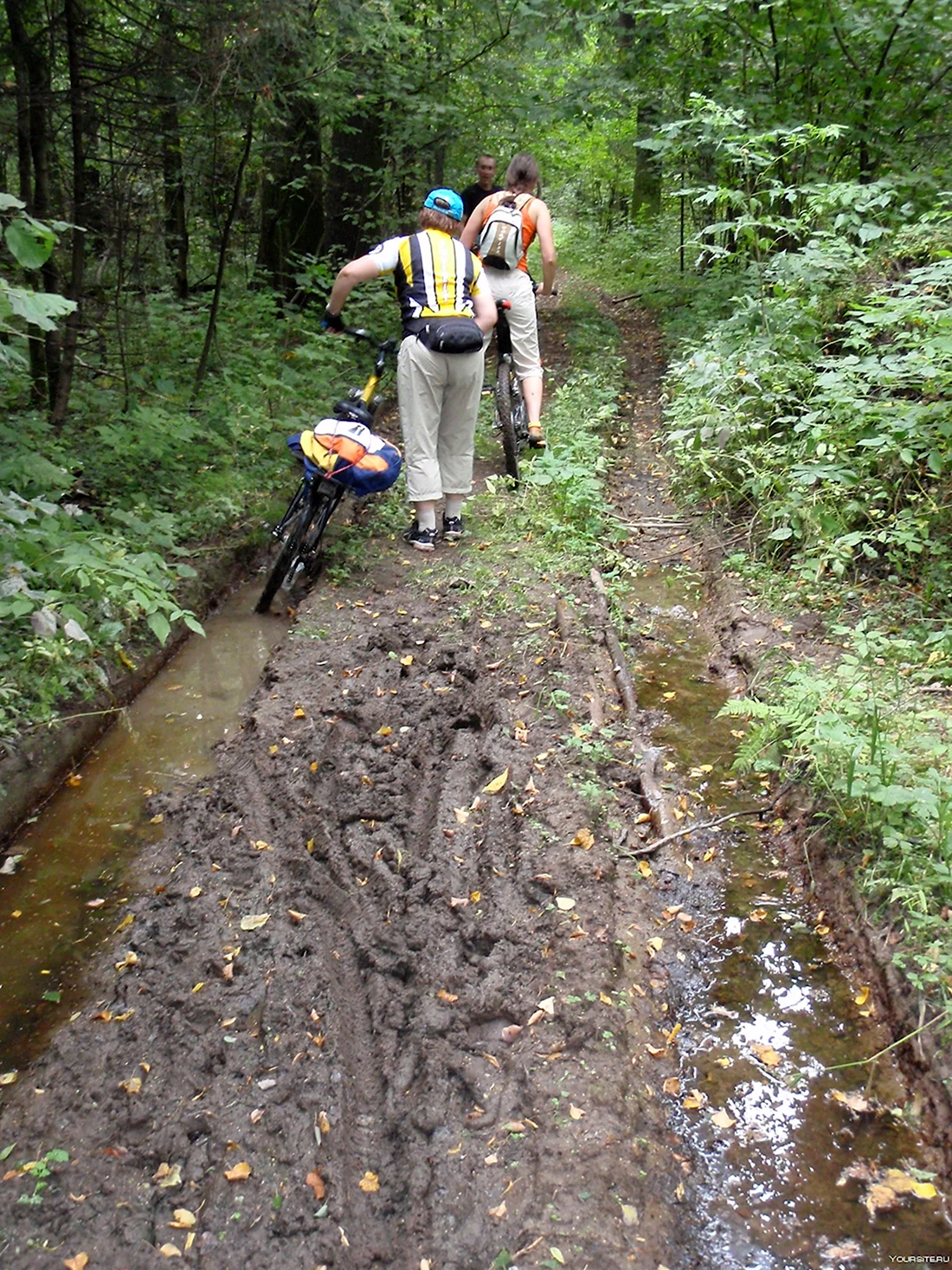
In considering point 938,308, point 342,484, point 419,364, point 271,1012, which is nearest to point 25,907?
point 271,1012

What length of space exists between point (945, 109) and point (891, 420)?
6063mm

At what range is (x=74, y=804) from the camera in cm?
430

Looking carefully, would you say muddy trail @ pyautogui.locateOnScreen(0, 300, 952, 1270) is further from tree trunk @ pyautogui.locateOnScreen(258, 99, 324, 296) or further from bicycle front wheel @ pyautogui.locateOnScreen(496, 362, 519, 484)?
tree trunk @ pyautogui.locateOnScreen(258, 99, 324, 296)

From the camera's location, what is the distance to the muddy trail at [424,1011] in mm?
2393

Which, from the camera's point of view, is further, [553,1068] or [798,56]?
[798,56]

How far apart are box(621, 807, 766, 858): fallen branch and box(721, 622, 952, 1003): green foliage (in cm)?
21

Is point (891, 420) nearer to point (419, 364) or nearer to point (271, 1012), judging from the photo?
point (419, 364)

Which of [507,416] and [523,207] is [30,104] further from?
[507,416]

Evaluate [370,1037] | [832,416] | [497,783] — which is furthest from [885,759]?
[832,416]

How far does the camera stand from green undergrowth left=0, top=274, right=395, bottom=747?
4301mm

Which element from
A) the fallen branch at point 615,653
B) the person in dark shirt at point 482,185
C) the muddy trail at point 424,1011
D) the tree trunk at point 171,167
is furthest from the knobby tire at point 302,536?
the person in dark shirt at point 482,185

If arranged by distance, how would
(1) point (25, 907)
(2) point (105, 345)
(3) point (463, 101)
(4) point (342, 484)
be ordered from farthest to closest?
1. (3) point (463, 101)
2. (2) point (105, 345)
3. (4) point (342, 484)
4. (1) point (25, 907)

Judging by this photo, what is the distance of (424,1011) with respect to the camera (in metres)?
2.95

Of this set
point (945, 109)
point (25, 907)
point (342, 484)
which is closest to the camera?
point (25, 907)
